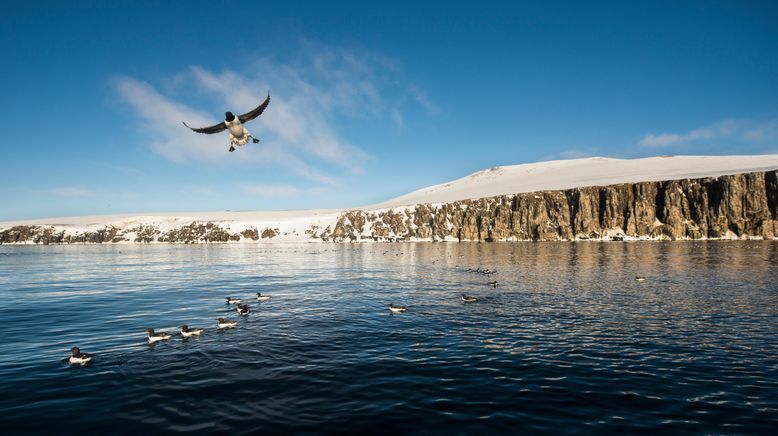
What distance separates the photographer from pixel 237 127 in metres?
15.5

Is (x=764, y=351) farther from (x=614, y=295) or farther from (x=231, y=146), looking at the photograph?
(x=231, y=146)

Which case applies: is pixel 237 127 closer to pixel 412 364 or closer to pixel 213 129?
pixel 213 129

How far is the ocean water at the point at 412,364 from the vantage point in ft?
Result: 38.3

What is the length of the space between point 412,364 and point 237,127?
35.9 ft

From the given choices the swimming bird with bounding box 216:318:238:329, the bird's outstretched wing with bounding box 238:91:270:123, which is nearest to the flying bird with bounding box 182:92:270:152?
the bird's outstretched wing with bounding box 238:91:270:123

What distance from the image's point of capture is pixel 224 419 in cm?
1166

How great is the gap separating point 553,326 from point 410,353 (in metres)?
8.46

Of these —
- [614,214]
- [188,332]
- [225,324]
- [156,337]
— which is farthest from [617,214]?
[156,337]

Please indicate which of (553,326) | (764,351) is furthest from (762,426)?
(553,326)

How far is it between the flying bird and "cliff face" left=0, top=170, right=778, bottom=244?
129464mm

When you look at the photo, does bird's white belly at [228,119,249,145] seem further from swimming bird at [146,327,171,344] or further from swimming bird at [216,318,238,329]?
swimming bird at [216,318,238,329]

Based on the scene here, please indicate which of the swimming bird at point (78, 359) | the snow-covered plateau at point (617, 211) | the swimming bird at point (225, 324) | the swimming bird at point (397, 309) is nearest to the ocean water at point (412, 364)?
the swimming bird at point (78, 359)

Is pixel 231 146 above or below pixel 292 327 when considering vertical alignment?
above

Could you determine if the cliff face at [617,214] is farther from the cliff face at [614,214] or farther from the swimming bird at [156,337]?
the swimming bird at [156,337]
